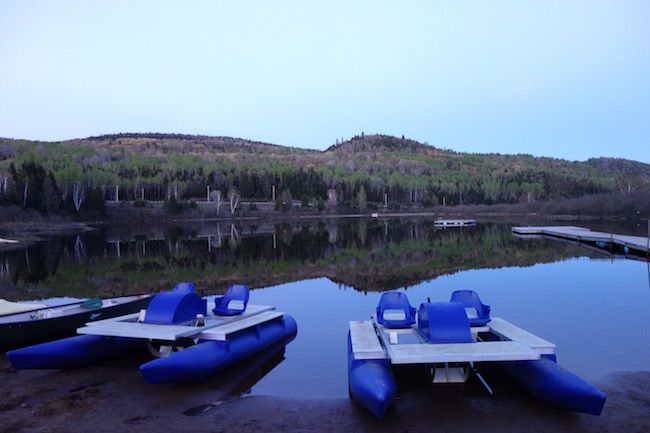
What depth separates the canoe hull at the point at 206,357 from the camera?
8016 mm

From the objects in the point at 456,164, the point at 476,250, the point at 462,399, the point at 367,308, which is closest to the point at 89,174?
the point at 476,250

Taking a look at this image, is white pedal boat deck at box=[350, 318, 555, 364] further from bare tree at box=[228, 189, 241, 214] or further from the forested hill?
bare tree at box=[228, 189, 241, 214]

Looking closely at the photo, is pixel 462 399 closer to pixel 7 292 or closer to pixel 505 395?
pixel 505 395

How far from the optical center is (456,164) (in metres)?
196

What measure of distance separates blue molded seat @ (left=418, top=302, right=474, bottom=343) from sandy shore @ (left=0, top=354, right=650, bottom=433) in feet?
2.70

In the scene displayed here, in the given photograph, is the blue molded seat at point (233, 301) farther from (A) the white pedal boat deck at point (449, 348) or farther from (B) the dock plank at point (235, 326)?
(A) the white pedal boat deck at point (449, 348)

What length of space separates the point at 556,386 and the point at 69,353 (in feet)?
26.1

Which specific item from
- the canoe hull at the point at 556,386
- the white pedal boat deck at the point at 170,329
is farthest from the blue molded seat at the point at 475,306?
the white pedal boat deck at the point at 170,329

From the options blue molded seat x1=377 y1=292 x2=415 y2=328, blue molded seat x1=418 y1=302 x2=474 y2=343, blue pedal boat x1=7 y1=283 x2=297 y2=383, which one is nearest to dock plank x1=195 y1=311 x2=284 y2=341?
blue pedal boat x1=7 y1=283 x2=297 y2=383

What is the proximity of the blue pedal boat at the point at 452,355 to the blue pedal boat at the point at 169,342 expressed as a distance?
7.34 feet

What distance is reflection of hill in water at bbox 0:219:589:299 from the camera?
22078 millimetres

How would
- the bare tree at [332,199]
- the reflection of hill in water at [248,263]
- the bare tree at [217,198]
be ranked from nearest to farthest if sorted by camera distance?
the reflection of hill in water at [248,263] < the bare tree at [217,198] < the bare tree at [332,199]

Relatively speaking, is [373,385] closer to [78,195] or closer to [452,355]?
[452,355]

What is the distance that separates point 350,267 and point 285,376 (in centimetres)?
1764
